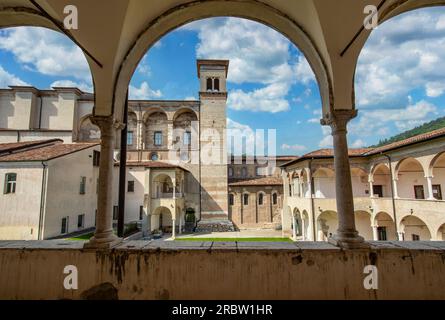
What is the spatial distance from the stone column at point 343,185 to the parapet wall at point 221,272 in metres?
0.25

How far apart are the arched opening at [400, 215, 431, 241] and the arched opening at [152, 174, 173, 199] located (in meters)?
20.5

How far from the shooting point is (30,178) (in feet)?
49.4

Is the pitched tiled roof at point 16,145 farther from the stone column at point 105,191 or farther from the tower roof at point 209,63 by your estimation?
the stone column at point 105,191

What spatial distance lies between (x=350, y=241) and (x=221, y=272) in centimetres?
193

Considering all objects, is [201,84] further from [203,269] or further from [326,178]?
[203,269]

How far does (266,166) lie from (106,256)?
36.2m

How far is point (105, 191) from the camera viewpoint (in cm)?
386

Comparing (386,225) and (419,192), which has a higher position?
(419,192)

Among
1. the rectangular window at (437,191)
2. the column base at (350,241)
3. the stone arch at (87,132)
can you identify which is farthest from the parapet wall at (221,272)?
the stone arch at (87,132)

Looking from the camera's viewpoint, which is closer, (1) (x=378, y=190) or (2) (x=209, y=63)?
(1) (x=378, y=190)

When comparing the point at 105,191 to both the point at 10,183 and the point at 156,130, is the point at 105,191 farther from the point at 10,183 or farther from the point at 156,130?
the point at 156,130

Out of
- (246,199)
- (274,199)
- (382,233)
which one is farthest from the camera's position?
(274,199)

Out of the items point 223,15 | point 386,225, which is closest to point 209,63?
point 386,225
